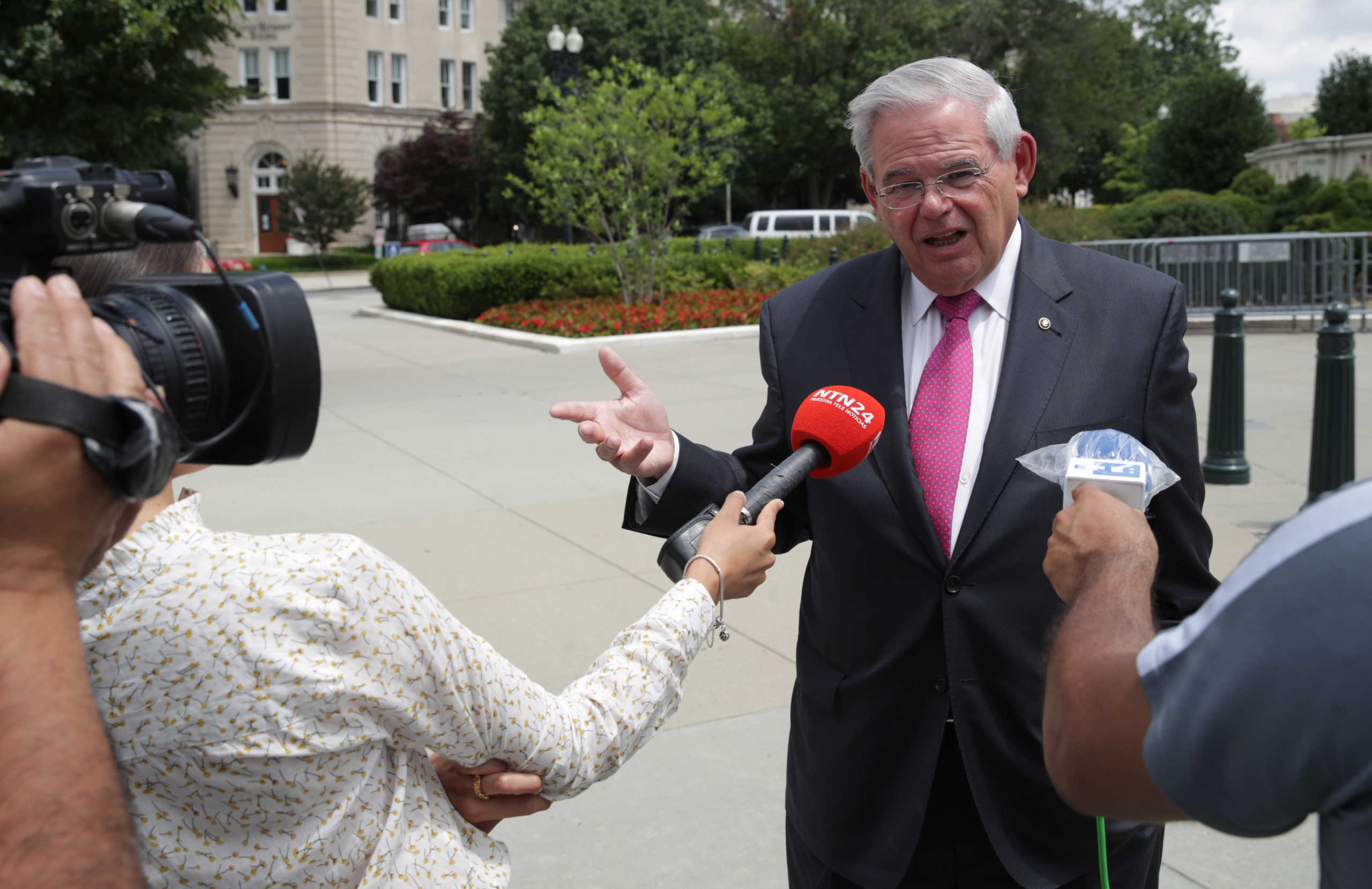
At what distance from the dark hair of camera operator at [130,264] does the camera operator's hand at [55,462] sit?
0.31m

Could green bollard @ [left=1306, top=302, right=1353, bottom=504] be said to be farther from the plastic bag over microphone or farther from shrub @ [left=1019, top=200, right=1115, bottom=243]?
shrub @ [left=1019, top=200, right=1115, bottom=243]

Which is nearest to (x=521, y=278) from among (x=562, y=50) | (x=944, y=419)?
(x=562, y=50)

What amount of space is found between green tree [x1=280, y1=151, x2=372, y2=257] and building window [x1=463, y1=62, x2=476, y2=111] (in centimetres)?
1359

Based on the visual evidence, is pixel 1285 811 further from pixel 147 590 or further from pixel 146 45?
pixel 146 45

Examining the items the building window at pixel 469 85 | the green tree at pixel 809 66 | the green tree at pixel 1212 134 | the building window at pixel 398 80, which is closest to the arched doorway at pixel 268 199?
the building window at pixel 398 80

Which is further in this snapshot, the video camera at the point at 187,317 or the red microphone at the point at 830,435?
the red microphone at the point at 830,435

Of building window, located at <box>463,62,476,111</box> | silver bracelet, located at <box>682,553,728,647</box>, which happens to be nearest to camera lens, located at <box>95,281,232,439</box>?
silver bracelet, located at <box>682,553,728,647</box>

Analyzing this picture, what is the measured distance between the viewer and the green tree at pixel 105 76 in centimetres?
1598

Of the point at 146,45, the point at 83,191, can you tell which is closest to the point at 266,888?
the point at 83,191

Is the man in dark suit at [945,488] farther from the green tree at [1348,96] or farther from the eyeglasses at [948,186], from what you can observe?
the green tree at [1348,96]

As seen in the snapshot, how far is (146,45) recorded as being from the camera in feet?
56.3

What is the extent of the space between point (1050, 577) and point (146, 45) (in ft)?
60.8

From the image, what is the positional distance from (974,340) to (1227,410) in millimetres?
5761

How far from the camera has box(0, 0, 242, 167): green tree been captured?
52.4 feet
